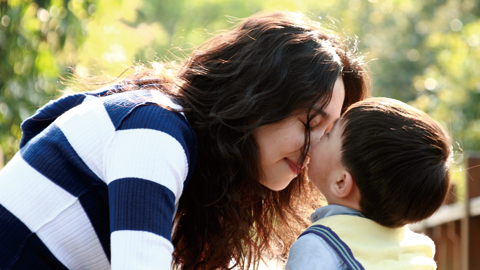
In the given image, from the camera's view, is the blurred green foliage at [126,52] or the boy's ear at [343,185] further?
the blurred green foliage at [126,52]

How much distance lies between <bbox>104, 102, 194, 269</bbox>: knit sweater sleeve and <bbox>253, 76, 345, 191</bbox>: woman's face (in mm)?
443

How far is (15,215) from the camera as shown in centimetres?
141

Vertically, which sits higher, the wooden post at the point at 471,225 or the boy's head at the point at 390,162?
the boy's head at the point at 390,162

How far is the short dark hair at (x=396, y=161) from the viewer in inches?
68.3

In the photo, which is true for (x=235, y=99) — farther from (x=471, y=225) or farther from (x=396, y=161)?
(x=471, y=225)

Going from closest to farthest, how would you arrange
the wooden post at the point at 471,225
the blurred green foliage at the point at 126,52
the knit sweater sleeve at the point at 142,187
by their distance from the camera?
1. the knit sweater sleeve at the point at 142,187
2. the blurred green foliage at the point at 126,52
3. the wooden post at the point at 471,225

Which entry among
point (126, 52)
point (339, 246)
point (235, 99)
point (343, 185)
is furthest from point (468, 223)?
point (126, 52)

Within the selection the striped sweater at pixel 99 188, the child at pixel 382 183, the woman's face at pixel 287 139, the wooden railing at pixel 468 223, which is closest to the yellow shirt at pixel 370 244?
the child at pixel 382 183

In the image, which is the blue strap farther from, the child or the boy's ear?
the boy's ear

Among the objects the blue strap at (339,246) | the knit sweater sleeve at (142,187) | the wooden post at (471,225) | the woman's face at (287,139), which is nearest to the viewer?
the knit sweater sleeve at (142,187)

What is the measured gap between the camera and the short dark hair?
5.69 feet

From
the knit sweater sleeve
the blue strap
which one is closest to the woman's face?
the blue strap

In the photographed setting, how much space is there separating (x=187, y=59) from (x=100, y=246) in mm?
746

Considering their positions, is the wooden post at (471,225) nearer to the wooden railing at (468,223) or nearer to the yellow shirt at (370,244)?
the wooden railing at (468,223)
